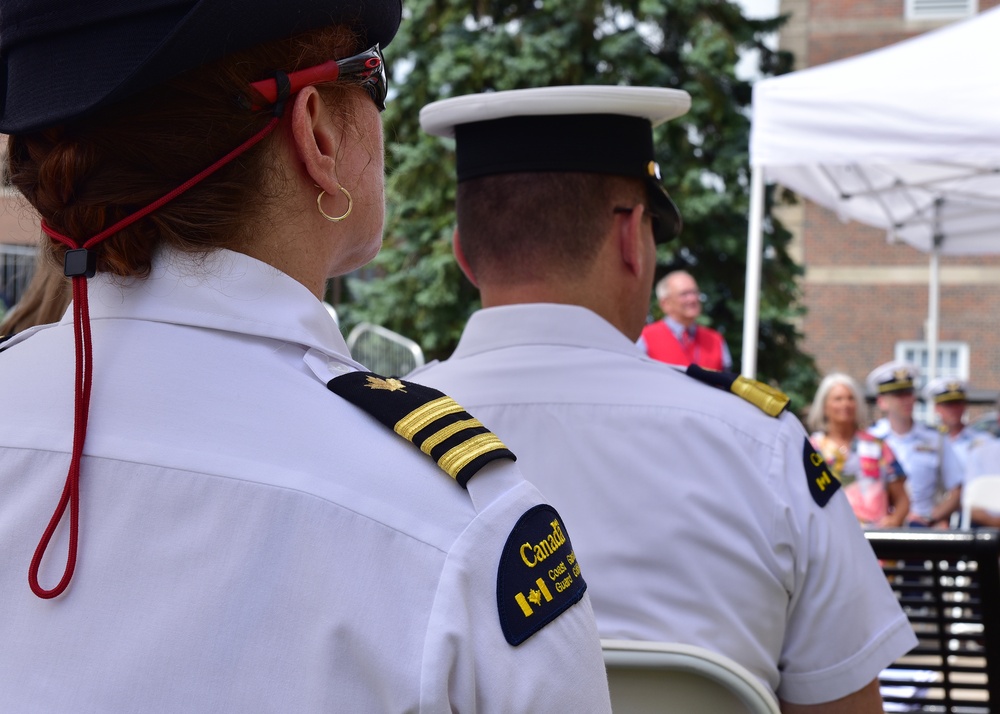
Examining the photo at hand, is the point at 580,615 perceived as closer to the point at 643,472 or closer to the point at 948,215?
the point at 643,472

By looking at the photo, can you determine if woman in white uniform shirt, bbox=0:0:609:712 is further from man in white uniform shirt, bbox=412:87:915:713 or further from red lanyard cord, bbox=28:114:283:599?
man in white uniform shirt, bbox=412:87:915:713

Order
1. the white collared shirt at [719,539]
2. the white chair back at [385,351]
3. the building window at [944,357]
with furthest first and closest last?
1. the building window at [944,357]
2. the white chair back at [385,351]
3. the white collared shirt at [719,539]

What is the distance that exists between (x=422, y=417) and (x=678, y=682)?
2.59 feet

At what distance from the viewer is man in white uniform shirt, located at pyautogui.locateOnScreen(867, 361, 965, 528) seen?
6.96 m

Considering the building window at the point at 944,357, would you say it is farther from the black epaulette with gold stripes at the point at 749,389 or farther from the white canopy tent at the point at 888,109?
the black epaulette with gold stripes at the point at 749,389

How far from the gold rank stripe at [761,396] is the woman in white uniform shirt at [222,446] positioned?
99 cm

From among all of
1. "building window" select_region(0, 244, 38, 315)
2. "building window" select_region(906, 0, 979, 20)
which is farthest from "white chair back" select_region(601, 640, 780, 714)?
"building window" select_region(906, 0, 979, 20)

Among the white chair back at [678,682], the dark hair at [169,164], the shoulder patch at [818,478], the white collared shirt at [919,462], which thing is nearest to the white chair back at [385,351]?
the white collared shirt at [919,462]

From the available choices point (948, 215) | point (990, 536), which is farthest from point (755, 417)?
point (948, 215)

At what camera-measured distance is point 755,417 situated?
178 centimetres

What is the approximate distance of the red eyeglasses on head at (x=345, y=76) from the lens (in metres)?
0.88

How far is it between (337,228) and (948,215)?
8.12m

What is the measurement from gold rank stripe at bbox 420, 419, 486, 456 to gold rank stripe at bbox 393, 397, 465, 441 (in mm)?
13

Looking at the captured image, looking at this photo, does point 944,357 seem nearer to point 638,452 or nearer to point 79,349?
point 638,452
